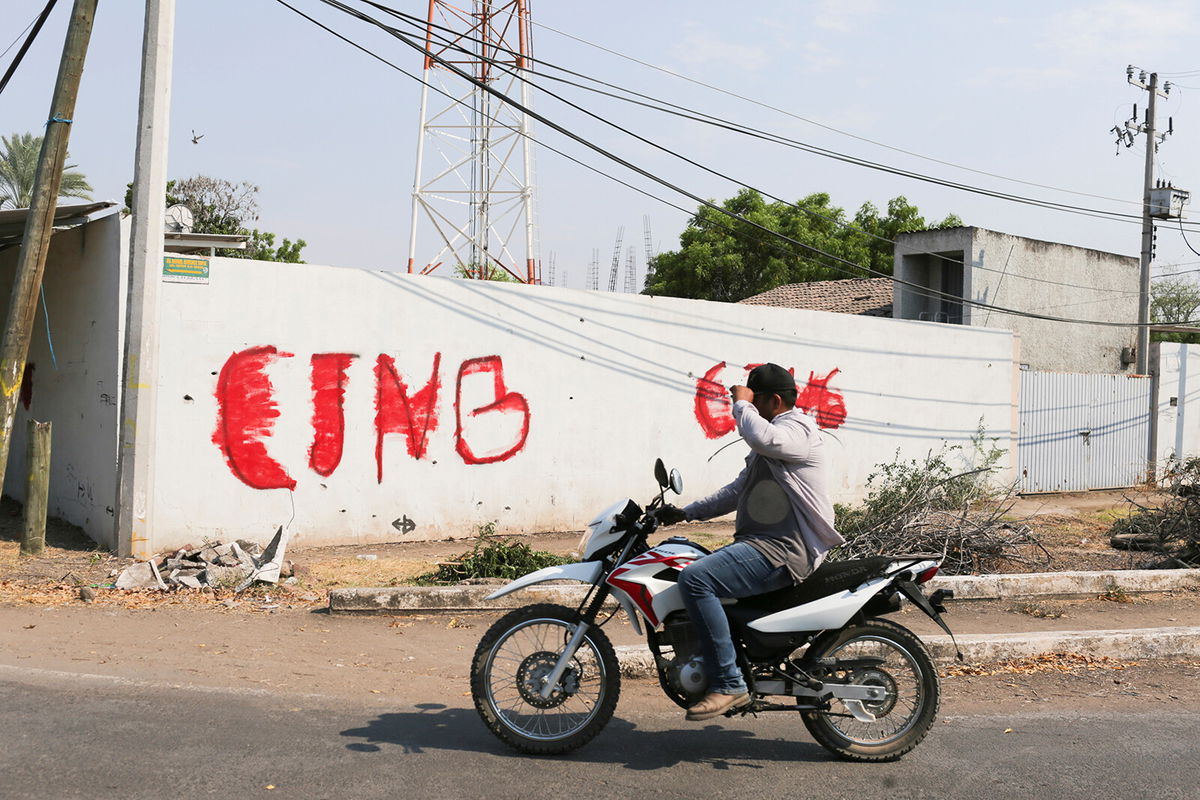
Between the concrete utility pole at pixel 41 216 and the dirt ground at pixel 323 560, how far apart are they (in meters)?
1.01

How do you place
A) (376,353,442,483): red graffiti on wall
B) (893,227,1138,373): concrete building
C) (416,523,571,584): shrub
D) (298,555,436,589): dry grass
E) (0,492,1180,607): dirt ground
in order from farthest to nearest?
1. (893,227,1138,373): concrete building
2. (376,353,442,483): red graffiti on wall
3. (298,555,436,589): dry grass
4. (416,523,571,584): shrub
5. (0,492,1180,607): dirt ground

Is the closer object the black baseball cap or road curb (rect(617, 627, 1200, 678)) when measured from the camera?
the black baseball cap

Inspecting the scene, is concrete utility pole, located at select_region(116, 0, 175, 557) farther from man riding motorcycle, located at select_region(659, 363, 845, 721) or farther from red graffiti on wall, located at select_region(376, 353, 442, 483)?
man riding motorcycle, located at select_region(659, 363, 845, 721)

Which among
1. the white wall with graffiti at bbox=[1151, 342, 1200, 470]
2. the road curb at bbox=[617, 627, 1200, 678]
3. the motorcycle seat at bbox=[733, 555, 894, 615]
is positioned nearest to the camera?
the motorcycle seat at bbox=[733, 555, 894, 615]

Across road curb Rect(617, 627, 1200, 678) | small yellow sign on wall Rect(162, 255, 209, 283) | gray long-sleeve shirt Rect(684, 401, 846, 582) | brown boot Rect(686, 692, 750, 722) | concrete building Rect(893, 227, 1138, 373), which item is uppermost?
concrete building Rect(893, 227, 1138, 373)

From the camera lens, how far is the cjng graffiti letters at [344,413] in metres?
9.27

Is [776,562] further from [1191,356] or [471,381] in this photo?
[1191,356]

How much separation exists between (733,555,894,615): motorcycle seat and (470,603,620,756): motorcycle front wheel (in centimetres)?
66

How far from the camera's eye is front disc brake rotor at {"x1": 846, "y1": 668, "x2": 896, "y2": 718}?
14.3 feet

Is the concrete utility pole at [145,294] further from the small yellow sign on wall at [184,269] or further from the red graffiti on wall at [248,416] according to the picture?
the red graffiti on wall at [248,416]

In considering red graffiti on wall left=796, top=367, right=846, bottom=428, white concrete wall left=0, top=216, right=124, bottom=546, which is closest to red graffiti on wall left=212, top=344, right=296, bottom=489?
white concrete wall left=0, top=216, right=124, bottom=546

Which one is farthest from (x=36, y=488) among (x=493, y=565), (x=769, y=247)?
(x=769, y=247)

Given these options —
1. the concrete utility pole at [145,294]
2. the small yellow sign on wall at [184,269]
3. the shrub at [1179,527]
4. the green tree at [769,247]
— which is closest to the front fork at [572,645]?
the concrete utility pole at [145,294]

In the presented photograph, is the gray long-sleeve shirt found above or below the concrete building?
below
